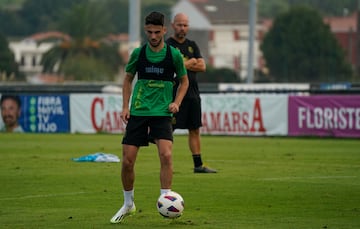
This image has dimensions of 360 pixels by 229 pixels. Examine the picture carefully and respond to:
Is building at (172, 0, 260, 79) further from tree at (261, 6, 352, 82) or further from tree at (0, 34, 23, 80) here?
tree at (0, 34, 23, 80)

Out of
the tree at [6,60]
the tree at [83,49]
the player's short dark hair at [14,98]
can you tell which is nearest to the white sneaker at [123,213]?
the player's short dark hair at [14,98]

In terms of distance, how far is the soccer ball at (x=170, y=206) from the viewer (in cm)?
1255

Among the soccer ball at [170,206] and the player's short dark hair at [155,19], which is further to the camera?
the player's short dark hair at [155,19]

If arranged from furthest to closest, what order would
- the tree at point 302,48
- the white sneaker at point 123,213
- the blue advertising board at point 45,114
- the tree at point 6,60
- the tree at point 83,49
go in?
1. the tree at point 302,48
2. the tree at point 6,60
3. the tree at point 83,49
4. the blue advertising board at point 45,114
5. the white sneaker at point 123,213

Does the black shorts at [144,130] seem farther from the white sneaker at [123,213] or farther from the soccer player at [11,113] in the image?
the soccer player at [11,113]

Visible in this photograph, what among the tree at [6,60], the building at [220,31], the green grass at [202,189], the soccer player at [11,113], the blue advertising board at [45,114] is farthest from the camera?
the building at [220,31]

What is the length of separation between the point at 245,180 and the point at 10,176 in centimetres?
378

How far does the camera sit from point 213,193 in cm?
1567

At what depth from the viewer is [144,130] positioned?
13242mm

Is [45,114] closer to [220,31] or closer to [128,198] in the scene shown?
[128,198]

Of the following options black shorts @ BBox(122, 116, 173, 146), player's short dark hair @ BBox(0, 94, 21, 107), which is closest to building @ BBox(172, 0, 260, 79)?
player's short dark hair @ BBox(0, 94, 21, 107)

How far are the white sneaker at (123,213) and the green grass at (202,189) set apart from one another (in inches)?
3.7

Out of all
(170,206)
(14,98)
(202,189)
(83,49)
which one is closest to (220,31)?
(83,49)

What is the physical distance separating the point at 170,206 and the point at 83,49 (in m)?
100
